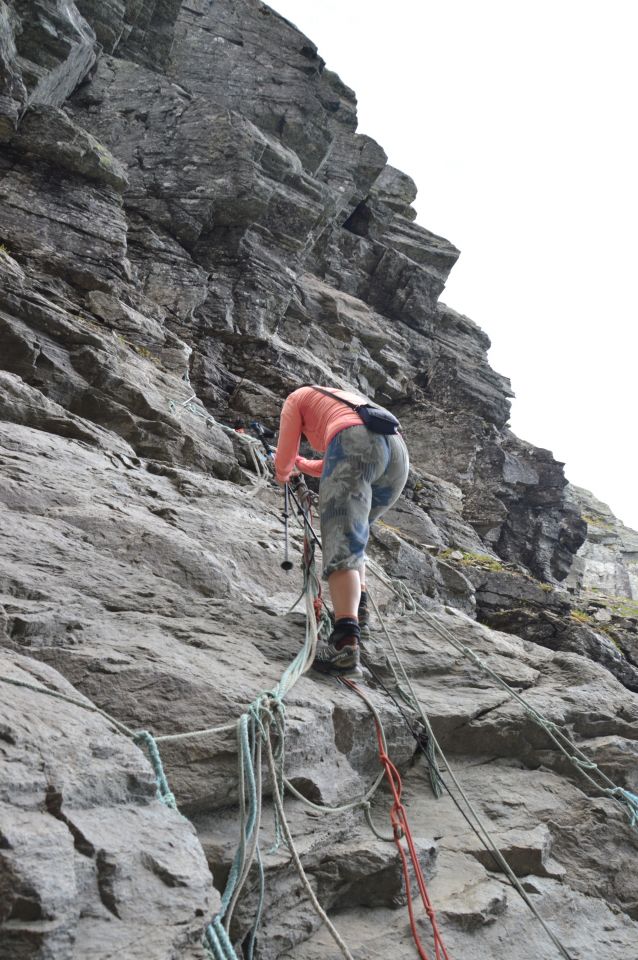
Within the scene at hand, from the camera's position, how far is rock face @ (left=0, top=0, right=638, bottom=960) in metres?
2.96

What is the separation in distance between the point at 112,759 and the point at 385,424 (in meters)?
3.57

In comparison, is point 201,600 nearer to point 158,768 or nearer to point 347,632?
point 347,632

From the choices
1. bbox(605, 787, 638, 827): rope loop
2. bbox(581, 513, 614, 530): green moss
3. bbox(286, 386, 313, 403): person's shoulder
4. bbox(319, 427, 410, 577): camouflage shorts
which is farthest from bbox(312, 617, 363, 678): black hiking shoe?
bbox(581, 513, 614, 530): green moss

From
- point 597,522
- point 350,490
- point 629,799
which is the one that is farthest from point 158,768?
point 597,522

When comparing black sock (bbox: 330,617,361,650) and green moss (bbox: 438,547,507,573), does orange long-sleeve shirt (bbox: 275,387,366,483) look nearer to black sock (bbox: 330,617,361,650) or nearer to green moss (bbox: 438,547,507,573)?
black sock (bbox: 330,617,361,650)

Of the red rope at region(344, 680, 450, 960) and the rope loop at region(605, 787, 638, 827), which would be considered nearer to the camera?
the red rope at region(344, 680, 450, 960)

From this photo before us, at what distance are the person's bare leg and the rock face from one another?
51 cm

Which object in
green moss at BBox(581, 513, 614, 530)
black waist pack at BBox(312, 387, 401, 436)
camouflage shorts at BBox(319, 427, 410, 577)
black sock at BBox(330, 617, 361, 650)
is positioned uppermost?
black waist pack at BBox(312, 387, 401, 436)

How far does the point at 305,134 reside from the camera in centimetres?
2467

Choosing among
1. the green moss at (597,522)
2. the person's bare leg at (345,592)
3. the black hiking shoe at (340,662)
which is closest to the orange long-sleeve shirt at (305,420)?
the person's bare leg at (345,592)

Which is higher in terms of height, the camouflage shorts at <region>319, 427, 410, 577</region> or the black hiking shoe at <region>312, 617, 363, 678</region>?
the camouflage shorts at <region>319, 427, 410, 577</region>

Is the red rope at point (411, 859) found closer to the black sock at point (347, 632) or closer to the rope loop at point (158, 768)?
the black sock at point (347, 632)

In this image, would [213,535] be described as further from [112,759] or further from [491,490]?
[491,490]

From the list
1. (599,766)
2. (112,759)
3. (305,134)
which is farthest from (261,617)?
(305,134)
